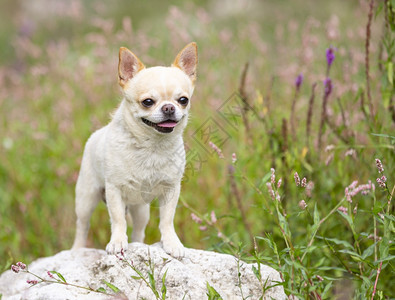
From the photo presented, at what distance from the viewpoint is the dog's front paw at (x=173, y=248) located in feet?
8.55

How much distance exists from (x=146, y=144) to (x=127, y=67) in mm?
465

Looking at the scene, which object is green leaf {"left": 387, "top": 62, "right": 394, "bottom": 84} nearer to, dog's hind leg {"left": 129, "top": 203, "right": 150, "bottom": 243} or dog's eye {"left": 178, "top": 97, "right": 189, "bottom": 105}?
dog's eye {"left": 178, "top": 97, "right": 189, "bottom": 105}

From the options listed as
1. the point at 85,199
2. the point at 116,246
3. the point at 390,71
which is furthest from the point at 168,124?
the point at 390,71

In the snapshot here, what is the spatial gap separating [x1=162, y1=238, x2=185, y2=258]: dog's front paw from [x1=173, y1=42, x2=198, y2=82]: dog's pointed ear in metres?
0.98

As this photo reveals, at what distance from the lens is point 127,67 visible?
2771 mm

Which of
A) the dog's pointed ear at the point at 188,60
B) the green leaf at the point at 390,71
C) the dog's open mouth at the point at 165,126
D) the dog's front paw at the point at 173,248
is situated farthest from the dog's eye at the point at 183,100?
the green leaf at the point at 390,71

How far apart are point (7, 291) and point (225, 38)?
12.1ft

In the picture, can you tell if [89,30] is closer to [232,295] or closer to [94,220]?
[94,220]

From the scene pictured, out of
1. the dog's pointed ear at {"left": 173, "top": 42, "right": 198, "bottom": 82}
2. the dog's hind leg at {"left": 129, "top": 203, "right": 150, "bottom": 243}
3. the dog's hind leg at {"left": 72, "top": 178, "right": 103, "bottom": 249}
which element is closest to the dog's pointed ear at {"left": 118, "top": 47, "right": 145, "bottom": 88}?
the dog's pointed ear at {"left": 173, "top": 42, "right": 198, "bottom": 82}

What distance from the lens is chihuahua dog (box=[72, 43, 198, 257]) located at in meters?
2.60

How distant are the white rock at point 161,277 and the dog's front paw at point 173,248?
0.11 feet

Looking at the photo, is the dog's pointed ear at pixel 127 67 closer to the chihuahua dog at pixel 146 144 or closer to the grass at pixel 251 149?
the chihuahua dog at pixel 146 144

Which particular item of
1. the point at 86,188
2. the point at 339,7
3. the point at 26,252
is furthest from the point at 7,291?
the point at 339,7

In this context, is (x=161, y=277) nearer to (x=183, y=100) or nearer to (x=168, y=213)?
(x=168, y=213)
